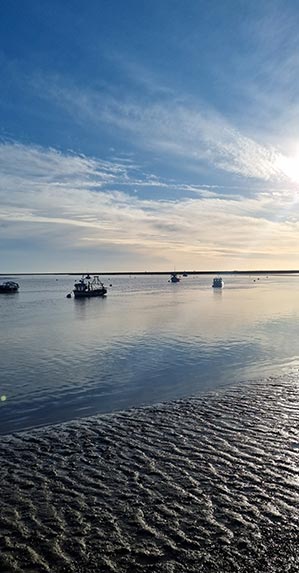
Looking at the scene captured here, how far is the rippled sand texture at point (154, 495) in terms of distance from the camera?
8.22m

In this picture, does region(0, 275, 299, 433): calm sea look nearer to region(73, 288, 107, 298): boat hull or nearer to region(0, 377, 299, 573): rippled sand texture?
region(0, 377, 299, 573): rippled sand texture

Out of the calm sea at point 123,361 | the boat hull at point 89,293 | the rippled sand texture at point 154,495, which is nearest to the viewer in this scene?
A: the rippled sand texture at point 154,495

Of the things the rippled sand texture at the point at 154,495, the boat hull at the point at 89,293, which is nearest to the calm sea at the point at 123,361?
the rippled sand texture at the point at 154,495

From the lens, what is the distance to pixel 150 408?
18.7m

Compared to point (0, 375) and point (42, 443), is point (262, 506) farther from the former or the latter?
point (0, 375)

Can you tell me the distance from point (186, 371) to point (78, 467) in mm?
14296

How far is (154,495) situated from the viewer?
10664 mm

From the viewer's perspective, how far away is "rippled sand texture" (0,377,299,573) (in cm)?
Answer: 822

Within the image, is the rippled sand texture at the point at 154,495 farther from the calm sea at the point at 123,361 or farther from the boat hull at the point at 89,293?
the boat hull at the point at 89,293

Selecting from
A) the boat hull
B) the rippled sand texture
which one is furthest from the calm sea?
the boat hull

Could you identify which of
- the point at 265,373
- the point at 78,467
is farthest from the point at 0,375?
the point at 265,373

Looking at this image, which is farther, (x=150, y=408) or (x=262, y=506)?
(x=150, y=408)

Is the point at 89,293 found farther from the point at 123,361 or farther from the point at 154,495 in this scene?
the point at 154,495

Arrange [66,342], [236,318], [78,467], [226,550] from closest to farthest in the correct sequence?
1. [226,550]
2. [78,467]
3. [66,342]
4. [236,318]
